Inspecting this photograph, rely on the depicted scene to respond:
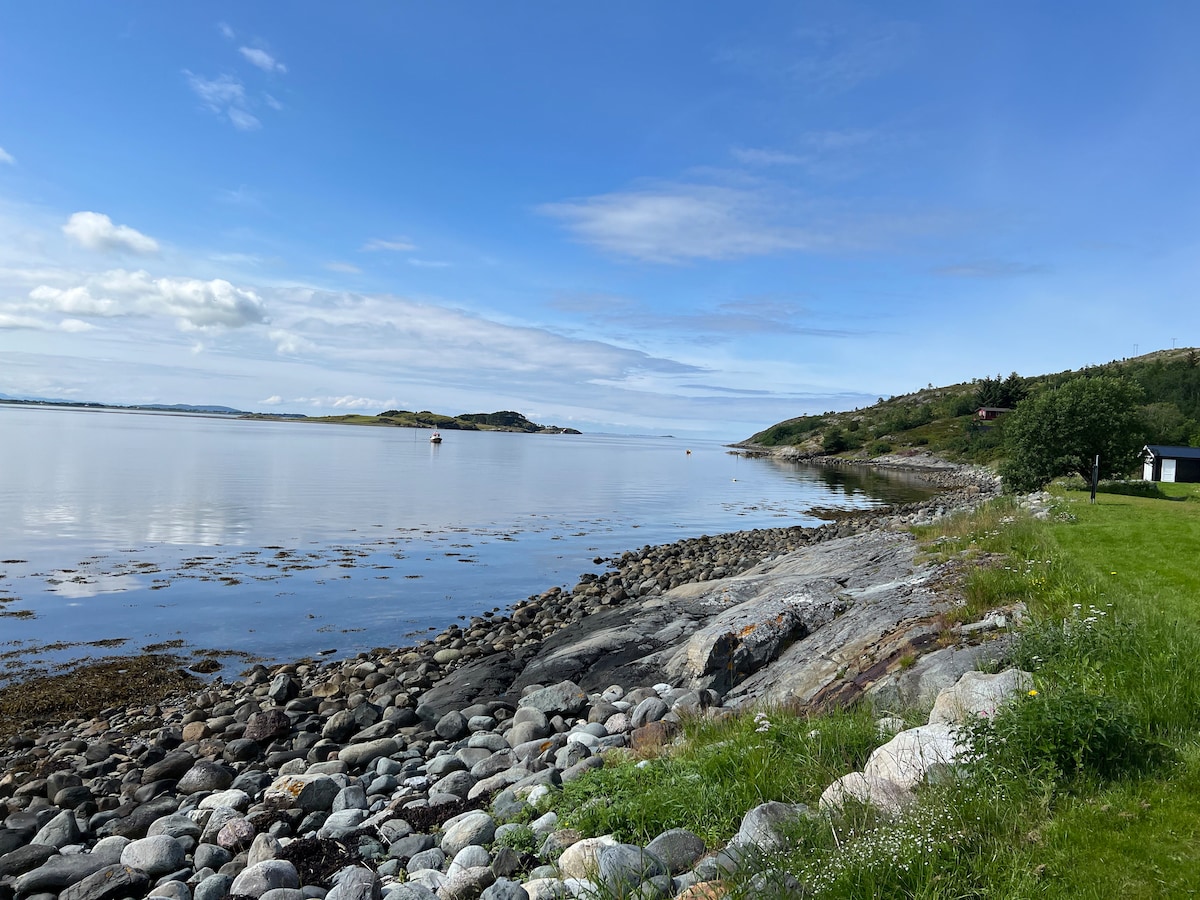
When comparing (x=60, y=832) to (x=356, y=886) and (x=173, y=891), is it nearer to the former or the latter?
(x=173, y=891)

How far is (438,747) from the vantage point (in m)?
11.5

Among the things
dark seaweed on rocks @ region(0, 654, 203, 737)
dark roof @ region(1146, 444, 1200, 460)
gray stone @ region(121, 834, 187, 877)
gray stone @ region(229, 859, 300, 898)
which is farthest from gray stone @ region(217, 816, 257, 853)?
dark roof @ region(1146, 444, 1200, 460)

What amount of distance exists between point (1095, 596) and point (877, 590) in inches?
157

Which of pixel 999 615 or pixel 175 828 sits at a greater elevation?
pixel 999 615

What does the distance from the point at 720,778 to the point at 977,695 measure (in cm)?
255

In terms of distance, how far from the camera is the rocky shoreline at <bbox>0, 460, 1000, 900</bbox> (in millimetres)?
6777

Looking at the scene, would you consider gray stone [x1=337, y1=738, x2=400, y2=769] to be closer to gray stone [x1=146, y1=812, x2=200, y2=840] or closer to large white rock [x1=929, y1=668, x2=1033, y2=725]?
gray stone [x1=146, y1=812, x2=200, y2=840]

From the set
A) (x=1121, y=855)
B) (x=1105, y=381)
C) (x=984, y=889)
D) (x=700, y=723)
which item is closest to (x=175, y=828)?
(x=700, y=723)

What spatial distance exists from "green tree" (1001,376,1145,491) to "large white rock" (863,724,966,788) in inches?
1764

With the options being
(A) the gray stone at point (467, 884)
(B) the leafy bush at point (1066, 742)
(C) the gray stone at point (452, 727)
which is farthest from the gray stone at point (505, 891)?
(C) the gray stone at point (452, 727)

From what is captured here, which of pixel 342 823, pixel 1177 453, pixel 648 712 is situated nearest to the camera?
pixel 342 823

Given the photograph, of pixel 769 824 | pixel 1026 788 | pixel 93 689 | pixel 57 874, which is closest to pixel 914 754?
pixel 1026 788

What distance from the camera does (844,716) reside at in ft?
24.7

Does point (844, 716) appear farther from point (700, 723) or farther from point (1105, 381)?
point (1105, 381)
